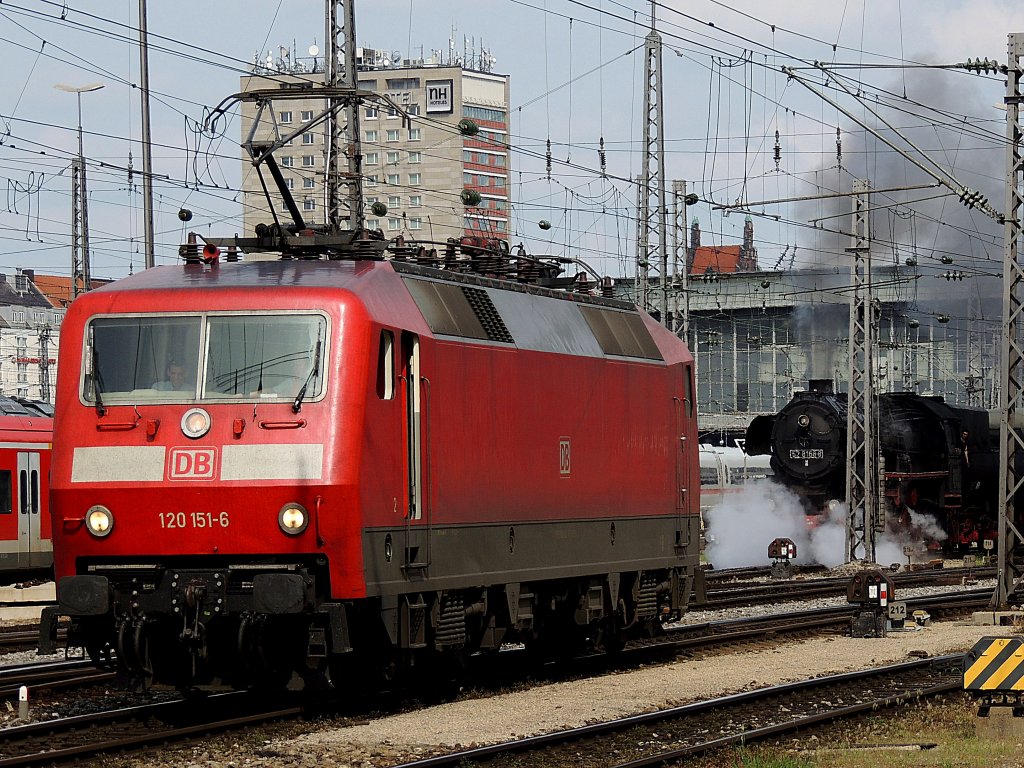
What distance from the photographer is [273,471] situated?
44.0 ft

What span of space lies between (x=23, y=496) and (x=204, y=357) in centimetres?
1894

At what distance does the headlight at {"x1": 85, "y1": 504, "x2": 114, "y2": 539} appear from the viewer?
44.8 ft

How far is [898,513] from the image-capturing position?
4475 centimetres

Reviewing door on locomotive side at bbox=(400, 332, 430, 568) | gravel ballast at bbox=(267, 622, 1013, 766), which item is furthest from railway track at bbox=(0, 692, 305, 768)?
door on locomotive side at bbox=(400, 332, 430, 568)

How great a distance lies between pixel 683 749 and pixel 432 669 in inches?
173

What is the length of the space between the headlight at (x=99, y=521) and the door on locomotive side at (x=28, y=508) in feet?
60.8

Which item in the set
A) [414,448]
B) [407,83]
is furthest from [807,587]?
[407,83]

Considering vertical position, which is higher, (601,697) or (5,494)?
(5,494)

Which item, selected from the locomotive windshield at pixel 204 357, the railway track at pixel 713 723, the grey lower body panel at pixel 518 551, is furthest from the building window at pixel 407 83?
the locomotive windshield at pixel 204 357

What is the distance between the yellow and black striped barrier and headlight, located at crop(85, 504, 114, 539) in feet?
23.6

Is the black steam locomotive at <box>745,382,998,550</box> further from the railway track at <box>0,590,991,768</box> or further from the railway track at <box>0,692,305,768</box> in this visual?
the railway track at <box>0,692,305,768</box>

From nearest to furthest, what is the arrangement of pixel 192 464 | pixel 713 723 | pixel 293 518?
pixel 293 518 → pixel 192 464 → pixel 713 723

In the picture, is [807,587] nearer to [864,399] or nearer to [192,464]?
[864,399]

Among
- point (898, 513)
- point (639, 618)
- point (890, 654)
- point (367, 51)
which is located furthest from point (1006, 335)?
point (367, 51)
